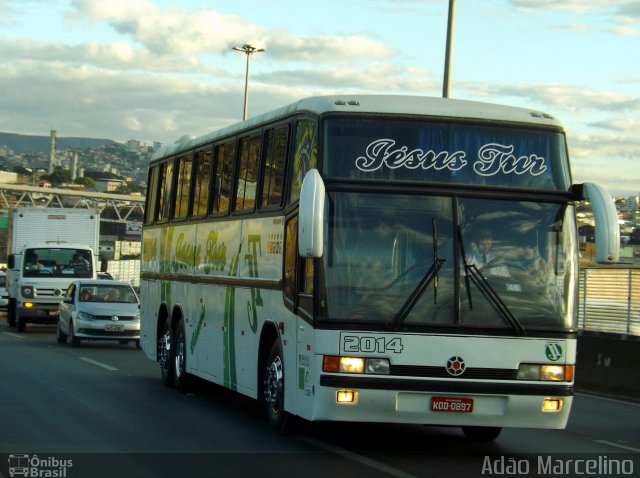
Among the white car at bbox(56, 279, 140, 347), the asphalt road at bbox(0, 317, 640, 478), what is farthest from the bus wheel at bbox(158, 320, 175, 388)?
the white car at bbox(56, 279, 140, 347)

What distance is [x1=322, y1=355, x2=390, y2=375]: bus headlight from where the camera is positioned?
1115cm

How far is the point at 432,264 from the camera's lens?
1130 cm

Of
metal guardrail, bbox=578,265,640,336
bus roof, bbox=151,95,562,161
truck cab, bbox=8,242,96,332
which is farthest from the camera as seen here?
truck cab, bbox=8,242,96,332

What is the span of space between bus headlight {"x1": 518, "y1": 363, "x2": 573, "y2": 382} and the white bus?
0.5 inches

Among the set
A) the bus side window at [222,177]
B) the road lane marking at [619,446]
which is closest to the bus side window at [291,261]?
the bus side window at [222,177]

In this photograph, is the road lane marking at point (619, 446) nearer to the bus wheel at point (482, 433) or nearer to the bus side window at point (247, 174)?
the bus wheel at point (482, 433)

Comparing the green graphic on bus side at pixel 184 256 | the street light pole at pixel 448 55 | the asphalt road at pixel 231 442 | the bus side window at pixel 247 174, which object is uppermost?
the street light pole at pixel 448 55

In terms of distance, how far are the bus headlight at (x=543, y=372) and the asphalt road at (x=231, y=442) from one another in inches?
30.8

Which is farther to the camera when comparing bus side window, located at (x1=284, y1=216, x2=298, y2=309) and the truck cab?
the truck cab

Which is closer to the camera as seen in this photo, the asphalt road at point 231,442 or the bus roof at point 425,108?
the asphalt road at point 231,442

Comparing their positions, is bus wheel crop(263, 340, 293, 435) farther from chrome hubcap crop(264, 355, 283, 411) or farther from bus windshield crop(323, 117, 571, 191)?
bus windshield crop(323, 117, 571, 191)

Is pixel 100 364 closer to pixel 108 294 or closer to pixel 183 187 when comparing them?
pixel 183 187

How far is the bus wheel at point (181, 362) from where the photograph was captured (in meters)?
17.8

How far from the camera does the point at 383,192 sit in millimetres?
11516
